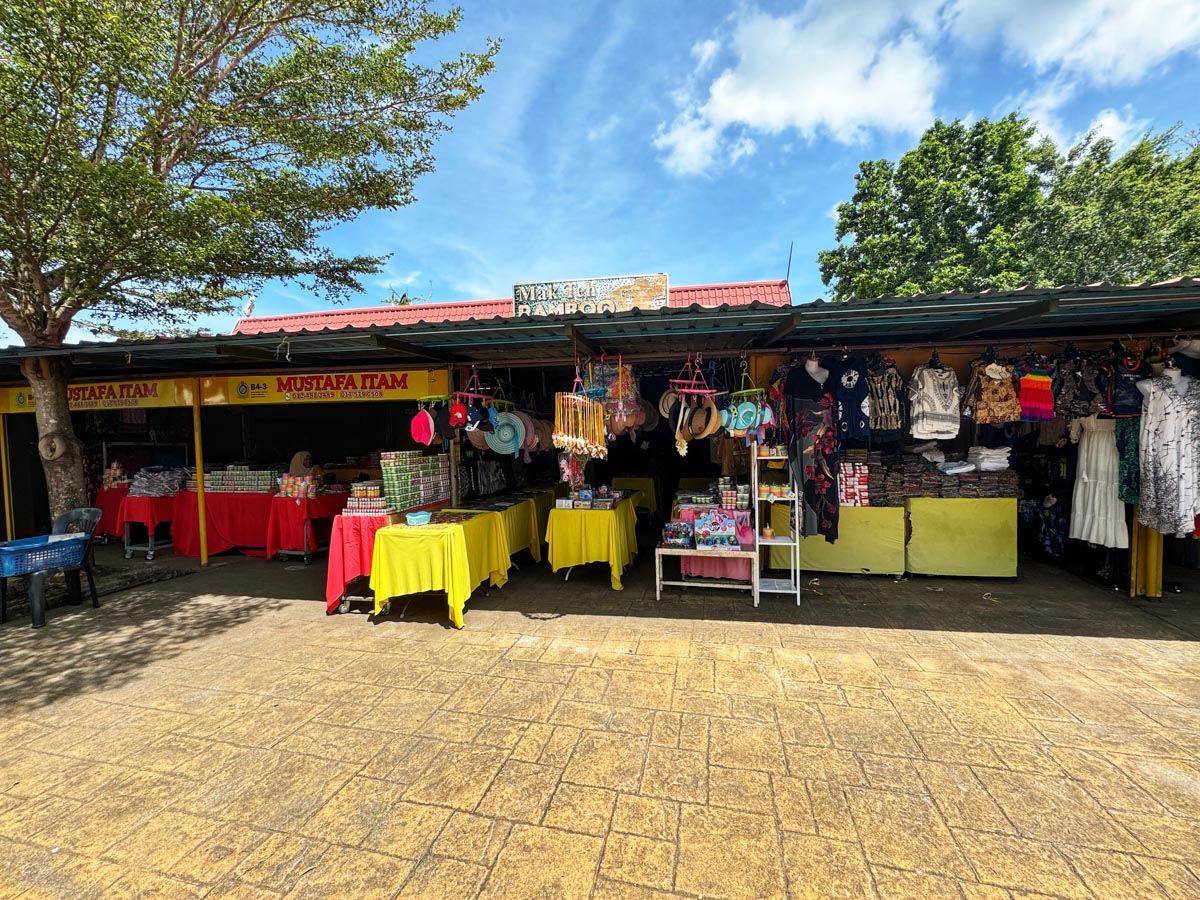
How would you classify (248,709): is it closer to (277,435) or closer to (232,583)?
(232,583)

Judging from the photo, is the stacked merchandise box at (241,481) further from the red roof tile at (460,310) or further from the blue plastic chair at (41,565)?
the red roof tile at (460,310)

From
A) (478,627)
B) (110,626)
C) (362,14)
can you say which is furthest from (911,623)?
(362,14)

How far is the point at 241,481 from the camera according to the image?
7.29 meters

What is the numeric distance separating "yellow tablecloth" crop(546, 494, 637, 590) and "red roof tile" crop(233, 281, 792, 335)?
631cm

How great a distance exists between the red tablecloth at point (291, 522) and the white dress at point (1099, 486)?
9.51 meters

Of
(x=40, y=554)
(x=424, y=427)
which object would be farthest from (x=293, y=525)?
(x=424, y=427)

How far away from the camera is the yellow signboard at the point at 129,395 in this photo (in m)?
6.85

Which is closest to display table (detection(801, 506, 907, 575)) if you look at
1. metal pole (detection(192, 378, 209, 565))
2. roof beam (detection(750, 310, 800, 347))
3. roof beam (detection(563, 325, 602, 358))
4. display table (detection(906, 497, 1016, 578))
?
display table (detection(906, 497, 1016, 578))

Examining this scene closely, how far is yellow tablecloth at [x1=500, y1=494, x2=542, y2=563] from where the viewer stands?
579 cm

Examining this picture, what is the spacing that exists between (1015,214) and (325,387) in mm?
21292

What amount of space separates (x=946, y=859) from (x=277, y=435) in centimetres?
1185

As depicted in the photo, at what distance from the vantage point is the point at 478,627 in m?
4.39

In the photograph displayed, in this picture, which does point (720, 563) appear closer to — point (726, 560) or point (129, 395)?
point (726, 560)

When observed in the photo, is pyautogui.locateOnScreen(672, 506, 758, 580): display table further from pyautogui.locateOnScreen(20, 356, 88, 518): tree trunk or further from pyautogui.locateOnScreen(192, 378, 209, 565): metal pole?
pyautogui.locateOnScreen(20, 356, 88, 518): tree trunk
